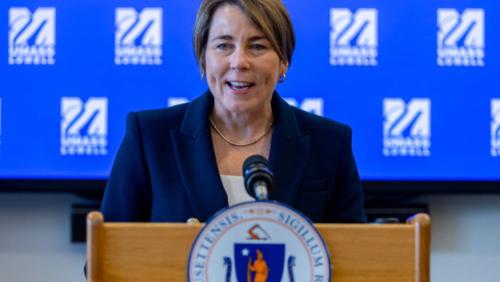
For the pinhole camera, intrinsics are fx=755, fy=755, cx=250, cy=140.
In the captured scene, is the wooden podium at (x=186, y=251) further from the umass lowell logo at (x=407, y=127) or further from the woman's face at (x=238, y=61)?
the umass lowell logo at (x=407, y=127)

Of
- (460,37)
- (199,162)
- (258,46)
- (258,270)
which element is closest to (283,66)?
(258,46)

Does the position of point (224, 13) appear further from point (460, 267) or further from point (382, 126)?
point (460, 267)

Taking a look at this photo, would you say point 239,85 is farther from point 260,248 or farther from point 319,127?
point 260,248

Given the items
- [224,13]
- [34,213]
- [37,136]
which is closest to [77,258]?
[34,213]

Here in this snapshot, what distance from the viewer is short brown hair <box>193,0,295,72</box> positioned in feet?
5.42

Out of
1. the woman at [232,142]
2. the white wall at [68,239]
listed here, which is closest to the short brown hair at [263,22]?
the woman at [232,142]

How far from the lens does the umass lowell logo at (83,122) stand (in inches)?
120

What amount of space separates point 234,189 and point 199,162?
10cm

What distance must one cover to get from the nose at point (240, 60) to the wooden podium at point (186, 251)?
0.50 m

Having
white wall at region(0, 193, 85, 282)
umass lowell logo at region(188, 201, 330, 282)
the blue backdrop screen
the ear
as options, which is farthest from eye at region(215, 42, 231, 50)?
white wall at region(0, 193, 85, 282)

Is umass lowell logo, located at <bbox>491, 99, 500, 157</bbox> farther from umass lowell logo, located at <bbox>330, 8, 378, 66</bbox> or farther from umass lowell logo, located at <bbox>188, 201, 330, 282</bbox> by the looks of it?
umass lowell logo, located at <bbox>188, 201, 330, 282</bbox>

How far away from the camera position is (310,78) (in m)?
3.10

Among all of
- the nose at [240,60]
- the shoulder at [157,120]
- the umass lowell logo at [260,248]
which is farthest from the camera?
the shoulder at [157,120]

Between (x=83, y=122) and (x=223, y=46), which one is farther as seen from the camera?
(x=83, y=122)
